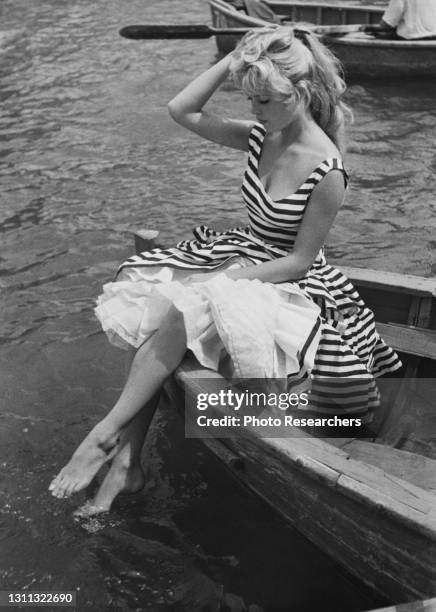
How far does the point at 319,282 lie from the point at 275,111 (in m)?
0.66

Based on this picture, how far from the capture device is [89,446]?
2895 millimetres

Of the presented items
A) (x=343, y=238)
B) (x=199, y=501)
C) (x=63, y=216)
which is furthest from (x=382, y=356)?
(x=63, y=216)

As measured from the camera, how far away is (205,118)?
3342 mm

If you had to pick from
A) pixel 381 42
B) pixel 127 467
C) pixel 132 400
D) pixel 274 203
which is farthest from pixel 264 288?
pixel 381 42

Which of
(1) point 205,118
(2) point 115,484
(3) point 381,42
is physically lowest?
(2) point 115,484

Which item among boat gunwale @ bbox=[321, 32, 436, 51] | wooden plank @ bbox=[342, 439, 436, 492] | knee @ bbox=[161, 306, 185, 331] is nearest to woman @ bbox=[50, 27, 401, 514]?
knee @ bbox=[161, 306, 185, 331]

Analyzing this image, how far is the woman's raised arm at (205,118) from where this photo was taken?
3.29 meters

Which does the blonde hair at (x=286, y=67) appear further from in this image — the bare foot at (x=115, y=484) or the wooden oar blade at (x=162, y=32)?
the wooden oar blade at (x=162, y=32)

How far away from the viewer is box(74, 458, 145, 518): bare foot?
3.07m

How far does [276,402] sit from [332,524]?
433mm

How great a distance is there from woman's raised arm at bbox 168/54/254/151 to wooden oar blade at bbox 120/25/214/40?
4.35 ft

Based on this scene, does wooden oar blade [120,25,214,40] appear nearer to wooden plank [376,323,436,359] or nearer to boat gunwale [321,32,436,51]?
wooden plank [376,323,436,359]

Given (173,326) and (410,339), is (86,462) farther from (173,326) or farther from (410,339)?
(410,339)

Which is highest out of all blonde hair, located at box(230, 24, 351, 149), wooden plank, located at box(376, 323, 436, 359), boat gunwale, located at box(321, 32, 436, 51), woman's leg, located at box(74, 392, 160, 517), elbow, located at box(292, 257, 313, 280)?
blonde hair, located at box(230, 24, 351, 149)
